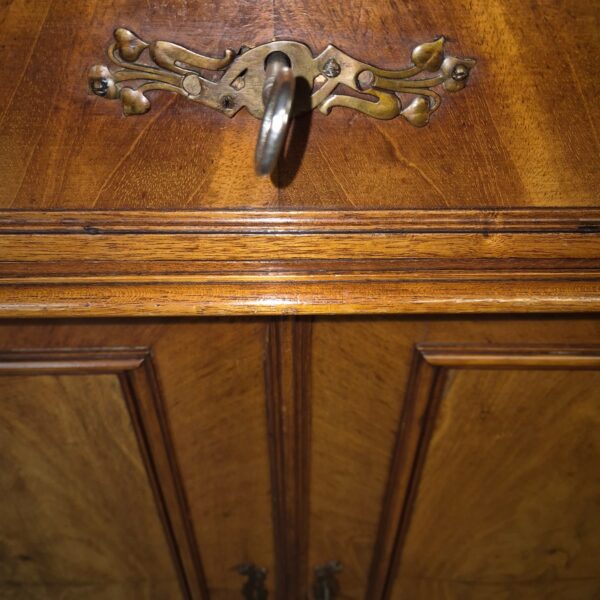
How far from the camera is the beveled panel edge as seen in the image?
254mm

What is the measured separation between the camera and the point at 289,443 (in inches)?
15.9

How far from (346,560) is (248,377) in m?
0.25

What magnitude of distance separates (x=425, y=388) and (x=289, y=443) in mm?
115

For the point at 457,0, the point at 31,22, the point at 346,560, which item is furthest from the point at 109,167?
the point at 346,560

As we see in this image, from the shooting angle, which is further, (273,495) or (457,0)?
(273,495)

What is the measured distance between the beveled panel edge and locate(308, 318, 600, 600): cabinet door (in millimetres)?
91

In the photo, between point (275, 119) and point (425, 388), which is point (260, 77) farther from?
point (425, 388)

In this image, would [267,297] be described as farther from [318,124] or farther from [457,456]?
[457,456]

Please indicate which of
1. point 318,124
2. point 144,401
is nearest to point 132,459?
point 144,401

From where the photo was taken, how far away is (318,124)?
0.79 ft

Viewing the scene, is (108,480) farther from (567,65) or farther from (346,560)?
(567,65)

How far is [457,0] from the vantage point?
0.22 metres

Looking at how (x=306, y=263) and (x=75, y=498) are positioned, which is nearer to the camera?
(x=306, y=263)

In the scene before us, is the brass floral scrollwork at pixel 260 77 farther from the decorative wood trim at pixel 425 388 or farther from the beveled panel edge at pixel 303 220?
the decorative wood trim at pixel 425 388
